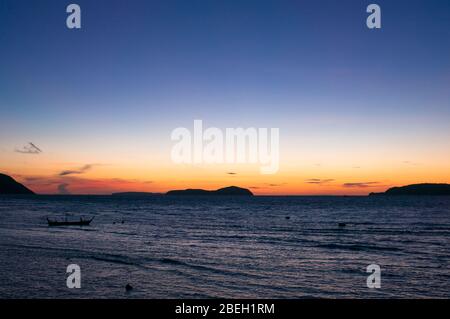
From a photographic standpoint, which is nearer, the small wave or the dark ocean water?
the dark ocean water

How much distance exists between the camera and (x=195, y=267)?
37.3 meters

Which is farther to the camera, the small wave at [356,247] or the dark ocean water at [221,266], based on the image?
the small wave at [356,247]

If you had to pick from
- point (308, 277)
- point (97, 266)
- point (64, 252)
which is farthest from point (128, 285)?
point (64, 252)

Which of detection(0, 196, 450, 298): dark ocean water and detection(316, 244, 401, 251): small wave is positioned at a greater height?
detection(0, 196, 450, 298): dark ocean water

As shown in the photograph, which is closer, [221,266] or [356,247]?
[221,266]

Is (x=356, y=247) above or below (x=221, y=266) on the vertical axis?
below

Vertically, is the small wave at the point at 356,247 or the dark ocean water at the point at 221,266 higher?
the dark ocean water at the point at 221,266
